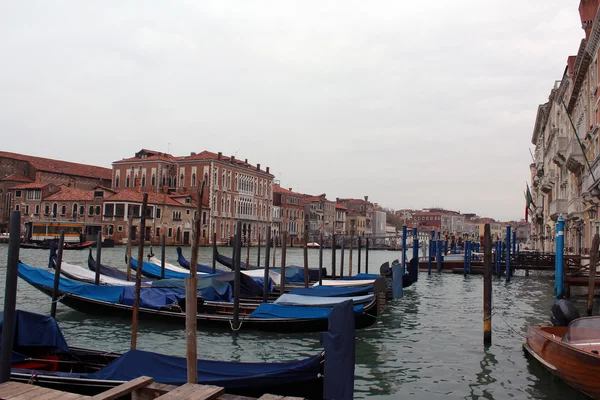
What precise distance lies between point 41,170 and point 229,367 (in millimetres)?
45406

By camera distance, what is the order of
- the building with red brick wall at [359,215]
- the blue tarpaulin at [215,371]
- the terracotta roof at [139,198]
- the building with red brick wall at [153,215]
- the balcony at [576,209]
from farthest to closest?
the building with red brick wall at [359,215]
the terracotta roof at [139,198]
the building with red brick wall at [153,215]
the balcony at [576,209]
the blue tarpaulin at [215,371]

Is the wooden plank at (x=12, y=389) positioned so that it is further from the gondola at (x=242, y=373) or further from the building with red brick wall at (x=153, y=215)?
the building with red brick wall at (x=153, y=215)

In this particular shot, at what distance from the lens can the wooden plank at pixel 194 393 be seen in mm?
3807

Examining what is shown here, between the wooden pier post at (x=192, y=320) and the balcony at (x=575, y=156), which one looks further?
the balcony at (x=575, y=156)

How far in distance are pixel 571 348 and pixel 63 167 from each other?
4775 cm

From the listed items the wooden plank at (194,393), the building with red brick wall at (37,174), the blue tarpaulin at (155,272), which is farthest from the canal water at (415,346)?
the building with red brick wall at (37,174)

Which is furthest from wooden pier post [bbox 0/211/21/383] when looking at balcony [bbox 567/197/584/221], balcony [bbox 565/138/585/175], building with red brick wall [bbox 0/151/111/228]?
building with red brick wall [bbox 0/151/111/228]

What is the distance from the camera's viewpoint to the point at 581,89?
18.9m

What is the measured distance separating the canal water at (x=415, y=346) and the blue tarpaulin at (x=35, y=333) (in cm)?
240

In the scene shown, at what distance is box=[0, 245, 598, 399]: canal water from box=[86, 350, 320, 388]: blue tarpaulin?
1400mm

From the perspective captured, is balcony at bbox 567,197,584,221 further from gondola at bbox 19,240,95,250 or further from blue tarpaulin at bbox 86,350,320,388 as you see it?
gondola at bbox 19,240,95,250

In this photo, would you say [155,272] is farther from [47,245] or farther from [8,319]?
[47,245]

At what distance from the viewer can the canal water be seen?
6.03m

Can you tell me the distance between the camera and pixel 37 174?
44.4 meters
